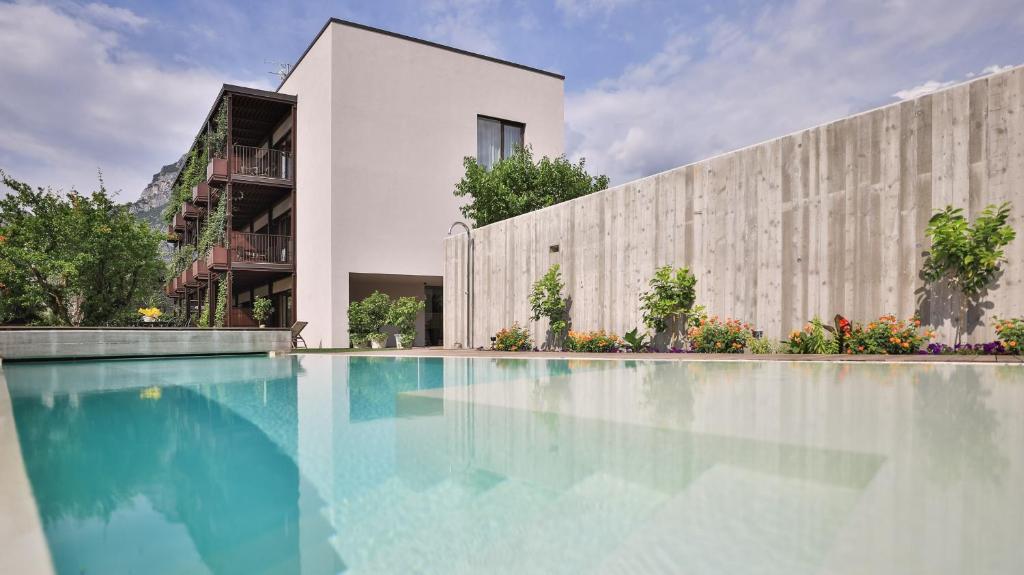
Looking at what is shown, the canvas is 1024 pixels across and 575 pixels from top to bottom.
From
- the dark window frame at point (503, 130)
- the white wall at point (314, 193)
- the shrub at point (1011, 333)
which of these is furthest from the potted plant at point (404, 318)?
the shrub at point (1011, 333)

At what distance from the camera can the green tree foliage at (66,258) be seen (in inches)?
648

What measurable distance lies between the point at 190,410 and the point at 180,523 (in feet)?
9.54

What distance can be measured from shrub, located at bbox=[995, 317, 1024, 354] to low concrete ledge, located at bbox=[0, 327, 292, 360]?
41.3 ft

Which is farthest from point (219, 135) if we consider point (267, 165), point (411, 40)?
point (411, 40)

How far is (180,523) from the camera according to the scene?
178 centimetres

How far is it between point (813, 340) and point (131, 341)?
496 inches

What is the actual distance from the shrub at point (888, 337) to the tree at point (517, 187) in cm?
1048

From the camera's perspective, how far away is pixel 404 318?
52.3 ft

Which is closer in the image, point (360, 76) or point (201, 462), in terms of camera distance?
point (201, 462)

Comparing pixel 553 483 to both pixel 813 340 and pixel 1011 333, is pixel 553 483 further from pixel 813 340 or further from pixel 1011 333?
pixel 813 340

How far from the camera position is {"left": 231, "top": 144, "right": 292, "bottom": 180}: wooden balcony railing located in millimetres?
18266

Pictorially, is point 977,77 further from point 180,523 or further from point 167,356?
point 167,356

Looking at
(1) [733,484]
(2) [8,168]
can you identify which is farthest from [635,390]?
(2) [8,168]

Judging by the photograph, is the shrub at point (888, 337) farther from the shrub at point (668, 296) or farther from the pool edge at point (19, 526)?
the pool edge at point (19, 526)
